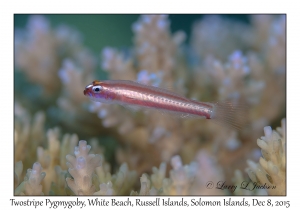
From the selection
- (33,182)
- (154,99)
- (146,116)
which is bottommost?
(33,182)

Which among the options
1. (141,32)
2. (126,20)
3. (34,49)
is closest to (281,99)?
(141,32)

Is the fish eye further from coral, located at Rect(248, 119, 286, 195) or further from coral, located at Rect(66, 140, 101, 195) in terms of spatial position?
coral, located at Rect(248, 119, 286, 195)

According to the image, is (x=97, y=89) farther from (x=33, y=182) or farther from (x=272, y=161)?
(x=272, y=161)

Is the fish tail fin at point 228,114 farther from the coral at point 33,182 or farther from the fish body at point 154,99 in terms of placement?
the coral at point 33,182

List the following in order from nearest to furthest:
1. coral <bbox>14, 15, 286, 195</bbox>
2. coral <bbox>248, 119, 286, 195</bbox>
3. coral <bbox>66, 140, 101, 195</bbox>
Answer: coral <bbox>66, 140, 101, 195</bbox> < coral <bbox>248, 119, 286, 195</bbox> < coral <bbox>14, 15, 286, 195</bbox>

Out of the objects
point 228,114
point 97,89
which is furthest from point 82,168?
point 228,114

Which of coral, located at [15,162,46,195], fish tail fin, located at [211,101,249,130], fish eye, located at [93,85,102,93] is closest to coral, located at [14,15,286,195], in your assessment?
fish tail fin, located at [211,101,249,130]

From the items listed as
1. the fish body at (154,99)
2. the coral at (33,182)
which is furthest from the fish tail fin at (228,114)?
the coral at (33,182)
